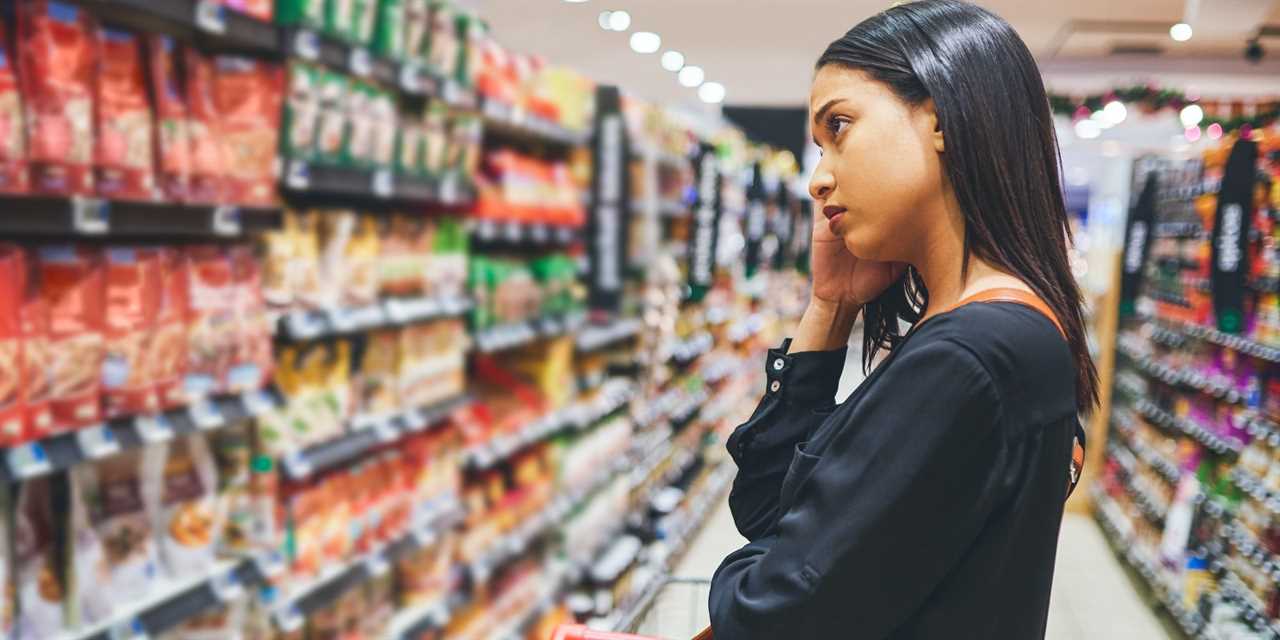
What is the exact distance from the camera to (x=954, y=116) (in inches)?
34.4

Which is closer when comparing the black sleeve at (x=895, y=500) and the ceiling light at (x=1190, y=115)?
the black sleeve at (x=895, y=500)

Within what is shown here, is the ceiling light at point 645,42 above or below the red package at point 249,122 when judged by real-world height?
above

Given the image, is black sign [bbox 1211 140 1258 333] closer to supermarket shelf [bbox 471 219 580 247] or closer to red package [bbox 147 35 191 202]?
supermarket shelf [bbox 471 219 580 247]

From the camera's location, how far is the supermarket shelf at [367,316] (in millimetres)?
2467

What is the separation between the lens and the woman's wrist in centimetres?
115

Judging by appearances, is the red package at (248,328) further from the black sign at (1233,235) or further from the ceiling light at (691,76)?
the ceiling light at (691,76)

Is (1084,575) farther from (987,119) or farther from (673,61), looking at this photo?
(987,119)

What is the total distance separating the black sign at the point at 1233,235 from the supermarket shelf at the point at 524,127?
2.83 m

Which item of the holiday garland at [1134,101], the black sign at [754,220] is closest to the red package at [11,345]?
the black sign at [754,220]

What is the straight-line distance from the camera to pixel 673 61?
896cm

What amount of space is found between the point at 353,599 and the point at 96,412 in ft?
4.42

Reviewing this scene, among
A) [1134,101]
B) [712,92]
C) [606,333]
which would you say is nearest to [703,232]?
[606,333]

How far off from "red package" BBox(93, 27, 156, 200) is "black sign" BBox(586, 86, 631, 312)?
252cm

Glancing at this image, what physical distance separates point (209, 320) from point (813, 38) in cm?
614
